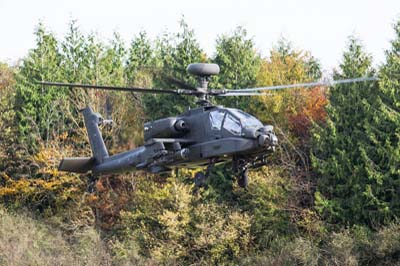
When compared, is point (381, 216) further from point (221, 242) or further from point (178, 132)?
point (178, 132)

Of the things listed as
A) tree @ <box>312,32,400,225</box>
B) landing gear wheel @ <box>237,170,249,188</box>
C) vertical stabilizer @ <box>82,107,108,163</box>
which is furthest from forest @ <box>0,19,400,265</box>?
landing gear wheel @ <box>237,170,249,188</box>

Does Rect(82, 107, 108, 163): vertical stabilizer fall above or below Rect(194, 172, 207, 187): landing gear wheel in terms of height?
above

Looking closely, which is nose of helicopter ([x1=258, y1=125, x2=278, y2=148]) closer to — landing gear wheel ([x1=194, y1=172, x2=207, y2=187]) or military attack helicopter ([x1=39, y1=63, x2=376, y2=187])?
military attack helicopter ([x1=39, y1=63, x2=376, y2=187])

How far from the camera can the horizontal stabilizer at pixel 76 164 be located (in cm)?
1689

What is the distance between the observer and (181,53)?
1259 inches

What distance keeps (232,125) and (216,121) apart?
46 centimetres

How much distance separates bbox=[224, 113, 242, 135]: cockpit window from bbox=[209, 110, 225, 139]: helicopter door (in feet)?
0.49

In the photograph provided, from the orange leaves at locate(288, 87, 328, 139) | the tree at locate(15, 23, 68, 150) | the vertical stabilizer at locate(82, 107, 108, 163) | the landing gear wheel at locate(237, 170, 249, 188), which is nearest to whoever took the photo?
the landing gear wheel at locate(237, 170, 249, 188)

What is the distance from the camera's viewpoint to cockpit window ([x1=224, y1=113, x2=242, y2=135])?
12870 mm

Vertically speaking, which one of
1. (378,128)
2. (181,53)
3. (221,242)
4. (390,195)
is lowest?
(221,242)

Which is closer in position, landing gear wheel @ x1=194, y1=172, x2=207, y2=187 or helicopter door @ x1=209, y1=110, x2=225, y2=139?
helicopter door @ x1=209, y1=110, x2=225, y2=139

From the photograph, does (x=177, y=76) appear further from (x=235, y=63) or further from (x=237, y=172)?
(x=237, y=172)

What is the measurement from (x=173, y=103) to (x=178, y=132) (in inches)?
685

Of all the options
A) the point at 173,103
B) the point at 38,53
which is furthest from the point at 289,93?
the point at 38,53
